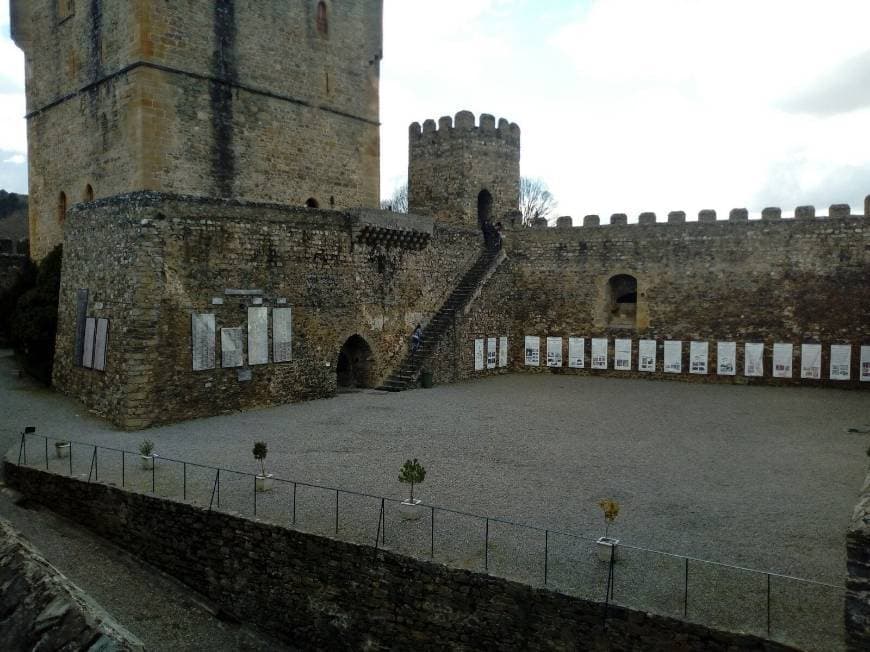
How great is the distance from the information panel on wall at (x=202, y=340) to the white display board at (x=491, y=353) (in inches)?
393

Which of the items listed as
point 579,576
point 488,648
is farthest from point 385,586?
point 579,576

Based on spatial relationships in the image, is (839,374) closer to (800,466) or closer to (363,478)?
(800,466)

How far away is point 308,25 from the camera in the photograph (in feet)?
74.7

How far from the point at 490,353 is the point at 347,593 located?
15331 mm

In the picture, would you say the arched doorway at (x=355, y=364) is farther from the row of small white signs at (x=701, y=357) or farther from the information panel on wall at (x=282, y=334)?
the row of small white signs at (x=701, y=357)

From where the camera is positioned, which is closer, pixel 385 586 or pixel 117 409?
pixel 385 586

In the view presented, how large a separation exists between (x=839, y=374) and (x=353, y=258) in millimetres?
13798

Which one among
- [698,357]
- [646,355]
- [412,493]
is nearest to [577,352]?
[646,355]

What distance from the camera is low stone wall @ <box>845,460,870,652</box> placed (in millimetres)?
5555

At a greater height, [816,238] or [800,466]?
[816,238]

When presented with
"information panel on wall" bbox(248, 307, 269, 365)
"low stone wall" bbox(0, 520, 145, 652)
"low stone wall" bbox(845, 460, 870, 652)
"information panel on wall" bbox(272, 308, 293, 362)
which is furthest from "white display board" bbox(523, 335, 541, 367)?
"low stone wall" bbox(0, 520, 145, 652)

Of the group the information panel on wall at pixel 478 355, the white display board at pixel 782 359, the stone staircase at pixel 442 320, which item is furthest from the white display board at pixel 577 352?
the white display board at pixel 782 359

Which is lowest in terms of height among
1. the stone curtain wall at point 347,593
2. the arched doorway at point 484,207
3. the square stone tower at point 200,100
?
the stone curtain wall at point 347,593

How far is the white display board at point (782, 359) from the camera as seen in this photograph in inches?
817
